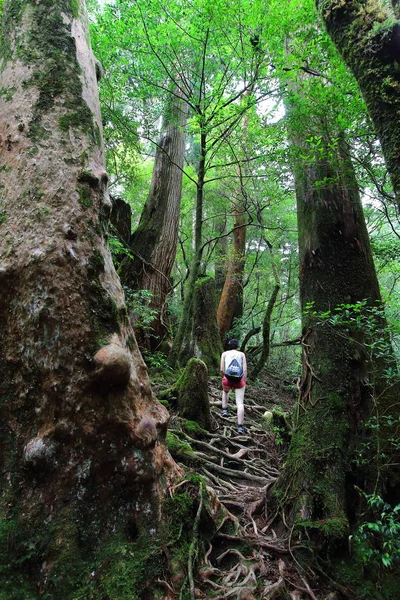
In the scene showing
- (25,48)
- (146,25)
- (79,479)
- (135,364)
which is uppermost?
(146,25)

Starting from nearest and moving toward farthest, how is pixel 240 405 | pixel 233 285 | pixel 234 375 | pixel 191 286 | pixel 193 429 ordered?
pixel 193 429 → pixel 240 405 → pixel 234 375 → pixel 191 286 → pixel 233 285

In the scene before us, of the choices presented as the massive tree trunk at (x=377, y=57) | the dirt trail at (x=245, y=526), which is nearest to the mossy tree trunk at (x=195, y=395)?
the dirt trail at (x=245, y=526)

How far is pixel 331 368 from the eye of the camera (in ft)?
9.95

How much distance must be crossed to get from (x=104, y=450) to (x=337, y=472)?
78.2 inches

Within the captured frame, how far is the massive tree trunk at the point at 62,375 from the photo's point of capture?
1.61m

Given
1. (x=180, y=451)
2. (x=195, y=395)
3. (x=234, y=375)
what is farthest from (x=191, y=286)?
(x=180, y=451)

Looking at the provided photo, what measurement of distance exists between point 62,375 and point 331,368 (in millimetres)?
2365

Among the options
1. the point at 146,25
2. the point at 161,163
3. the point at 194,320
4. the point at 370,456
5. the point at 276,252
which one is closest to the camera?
the point at 370,456

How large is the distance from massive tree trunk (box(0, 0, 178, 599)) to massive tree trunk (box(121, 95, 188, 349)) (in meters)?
5.60

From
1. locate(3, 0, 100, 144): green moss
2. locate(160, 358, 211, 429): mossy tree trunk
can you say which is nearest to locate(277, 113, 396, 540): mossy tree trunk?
locate(160, 358, 211, 429): mossy tree trunk

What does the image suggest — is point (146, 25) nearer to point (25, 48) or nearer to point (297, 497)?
point (25, 48)

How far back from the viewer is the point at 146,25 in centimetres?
495

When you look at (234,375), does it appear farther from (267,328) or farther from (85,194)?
(85,194)

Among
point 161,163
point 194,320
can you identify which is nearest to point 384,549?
point 194,320
